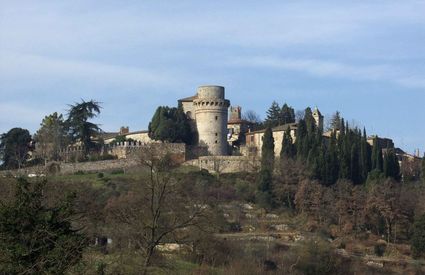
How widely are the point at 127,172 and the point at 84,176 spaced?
3383 mm

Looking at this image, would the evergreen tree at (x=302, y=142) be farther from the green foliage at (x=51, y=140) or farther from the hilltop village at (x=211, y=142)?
the green foliage at (x=51, y=140)

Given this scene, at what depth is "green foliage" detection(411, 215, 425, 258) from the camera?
50.8 meters

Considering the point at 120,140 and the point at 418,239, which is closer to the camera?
the point at 418,239

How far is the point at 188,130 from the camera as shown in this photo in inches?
2768

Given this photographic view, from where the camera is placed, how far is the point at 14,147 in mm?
70812

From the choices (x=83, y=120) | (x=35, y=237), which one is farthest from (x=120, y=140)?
(x=35, y=237)

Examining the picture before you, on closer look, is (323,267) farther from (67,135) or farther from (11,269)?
(67,135)

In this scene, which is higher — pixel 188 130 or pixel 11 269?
pixel 188 130

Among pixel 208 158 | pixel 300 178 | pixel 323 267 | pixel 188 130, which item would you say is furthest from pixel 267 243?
pixel 188 130

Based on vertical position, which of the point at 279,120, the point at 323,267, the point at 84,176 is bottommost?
the point at 323,267

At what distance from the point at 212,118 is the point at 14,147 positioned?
1470cm

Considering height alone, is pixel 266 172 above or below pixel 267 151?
below

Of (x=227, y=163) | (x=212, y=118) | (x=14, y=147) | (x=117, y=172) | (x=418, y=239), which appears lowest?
(x=418, y=239)

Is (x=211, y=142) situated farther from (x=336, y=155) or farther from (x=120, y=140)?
(x=336, y=155)
